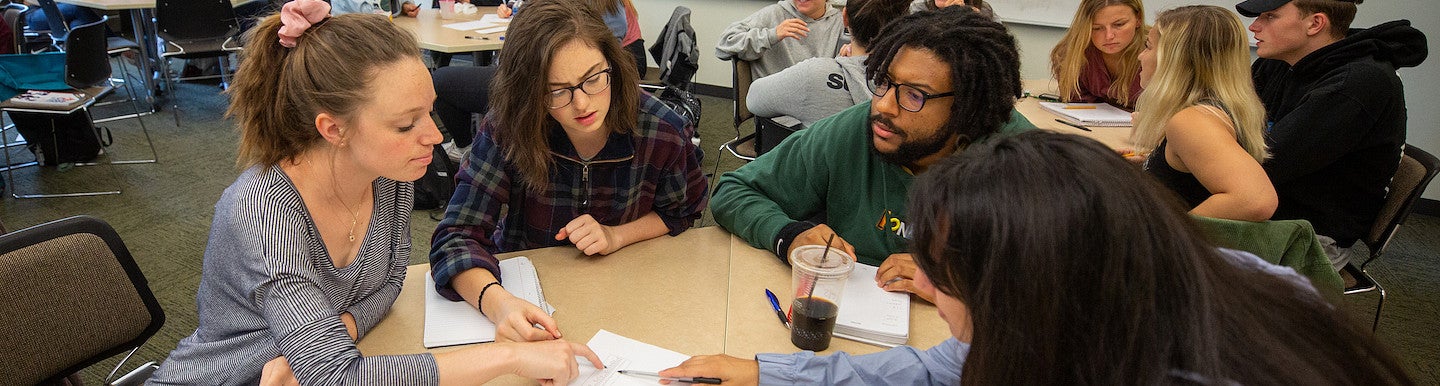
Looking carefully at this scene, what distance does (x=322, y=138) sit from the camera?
1.33 m

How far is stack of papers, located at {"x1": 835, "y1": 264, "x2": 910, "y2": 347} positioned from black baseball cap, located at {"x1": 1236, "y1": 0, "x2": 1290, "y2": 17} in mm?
2053

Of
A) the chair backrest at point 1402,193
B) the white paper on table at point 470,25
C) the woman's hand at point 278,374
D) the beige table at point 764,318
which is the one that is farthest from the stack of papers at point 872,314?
the white paper on table at point 470,25

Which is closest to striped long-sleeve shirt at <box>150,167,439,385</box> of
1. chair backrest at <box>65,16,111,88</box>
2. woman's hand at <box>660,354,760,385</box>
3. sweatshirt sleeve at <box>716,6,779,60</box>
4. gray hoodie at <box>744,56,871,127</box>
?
woman's hand at <box>660,354,760,385</box>

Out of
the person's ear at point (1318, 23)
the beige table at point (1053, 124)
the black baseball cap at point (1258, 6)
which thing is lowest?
the beige table at point (1053, 124)

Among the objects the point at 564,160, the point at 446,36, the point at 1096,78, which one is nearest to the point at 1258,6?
the point at 1096,78

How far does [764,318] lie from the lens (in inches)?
57.0

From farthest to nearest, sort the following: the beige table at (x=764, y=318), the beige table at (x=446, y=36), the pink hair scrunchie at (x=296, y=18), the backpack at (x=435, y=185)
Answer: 1. the beige table at (x=446, y=36)
2. the backpack at (x=435, y=185)
3. the beige table at (x=764, y=318)
4. the pink hair scrunchie at (x=296, y=18)

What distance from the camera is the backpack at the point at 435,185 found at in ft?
11.8

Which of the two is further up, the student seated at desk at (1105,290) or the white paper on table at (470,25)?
the student seated at desk at (1105,290)

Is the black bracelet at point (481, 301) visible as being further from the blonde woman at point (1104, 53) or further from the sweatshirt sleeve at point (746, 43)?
the blonde woman at point (1104, 53)

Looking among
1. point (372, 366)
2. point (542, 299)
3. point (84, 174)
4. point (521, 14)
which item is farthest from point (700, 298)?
point (84, 174)

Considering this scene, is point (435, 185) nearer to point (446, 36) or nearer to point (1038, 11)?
point (446, 36)

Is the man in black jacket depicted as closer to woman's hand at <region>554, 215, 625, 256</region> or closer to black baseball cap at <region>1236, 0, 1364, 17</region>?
black baseball cap at <region>1236, 0, 1364, 17</region>

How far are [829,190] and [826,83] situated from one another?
3.07 feet
